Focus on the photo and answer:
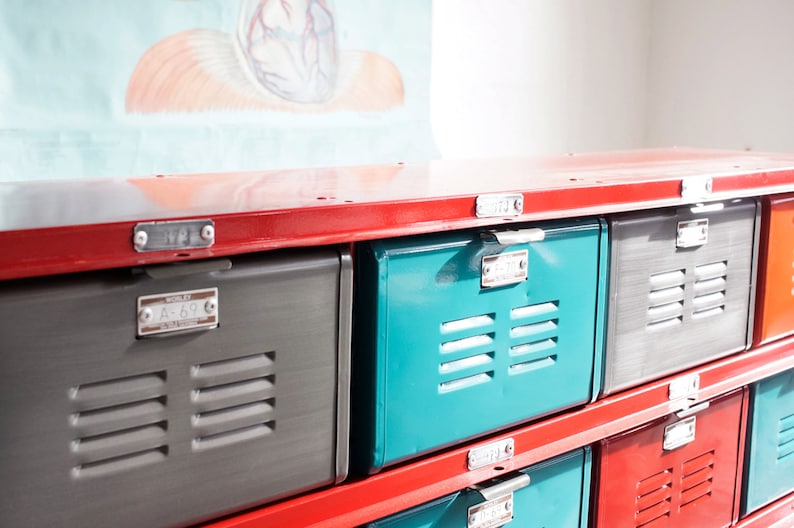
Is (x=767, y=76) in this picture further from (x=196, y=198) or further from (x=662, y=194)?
(x=196, y=198)

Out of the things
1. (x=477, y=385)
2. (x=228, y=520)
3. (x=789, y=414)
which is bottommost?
(x=789, y=414)

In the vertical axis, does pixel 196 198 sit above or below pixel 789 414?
above

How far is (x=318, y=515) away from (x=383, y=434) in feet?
0.43

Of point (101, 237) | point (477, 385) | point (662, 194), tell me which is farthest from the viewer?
point (662, 194)

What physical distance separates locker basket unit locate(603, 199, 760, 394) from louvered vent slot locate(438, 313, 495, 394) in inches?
11.5

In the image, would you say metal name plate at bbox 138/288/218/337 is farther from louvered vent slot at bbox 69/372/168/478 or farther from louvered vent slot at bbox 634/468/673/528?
louvered vent slot at bbox 634/468/673/528

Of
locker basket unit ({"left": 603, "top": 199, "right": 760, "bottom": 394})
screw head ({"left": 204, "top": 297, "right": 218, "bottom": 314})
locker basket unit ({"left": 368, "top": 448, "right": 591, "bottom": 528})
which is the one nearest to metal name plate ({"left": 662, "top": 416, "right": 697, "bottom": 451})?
locker basket unit ({"left": 603, "top": 199, "right": 760, "bottom": 394})

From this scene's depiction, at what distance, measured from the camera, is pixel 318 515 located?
41.1 inches

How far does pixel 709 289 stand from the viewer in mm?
1580

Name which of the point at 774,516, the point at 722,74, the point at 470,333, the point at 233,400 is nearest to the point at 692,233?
the point at 470,333

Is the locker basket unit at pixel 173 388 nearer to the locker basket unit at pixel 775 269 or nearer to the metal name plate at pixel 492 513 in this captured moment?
the metal name plate at pixel 492 513

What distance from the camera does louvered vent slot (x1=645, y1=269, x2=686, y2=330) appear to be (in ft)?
4.80

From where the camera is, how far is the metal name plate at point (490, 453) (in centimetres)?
121

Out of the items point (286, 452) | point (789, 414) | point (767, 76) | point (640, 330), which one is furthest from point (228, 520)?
point (767, 76)
